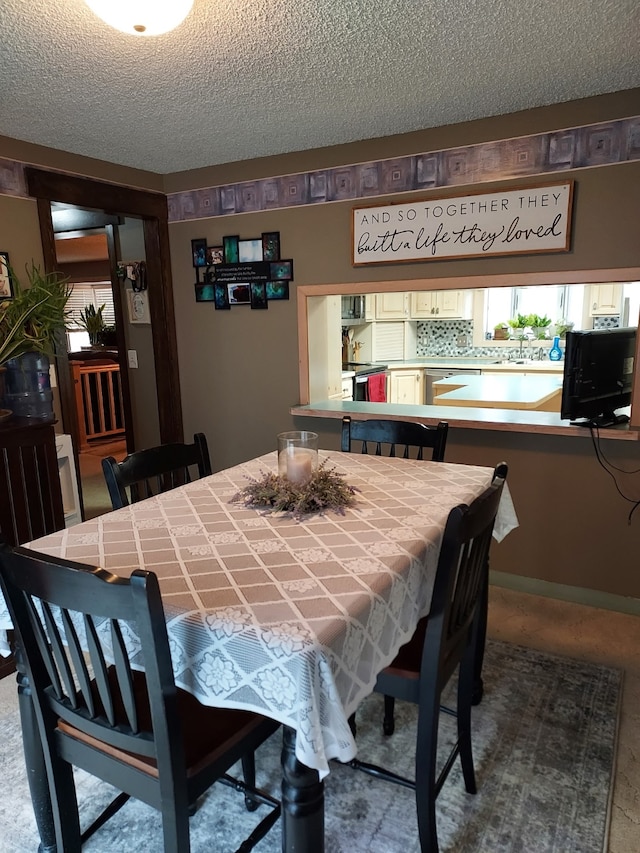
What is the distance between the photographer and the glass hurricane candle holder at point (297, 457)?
1856 millimetres

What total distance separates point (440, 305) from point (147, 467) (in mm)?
4898

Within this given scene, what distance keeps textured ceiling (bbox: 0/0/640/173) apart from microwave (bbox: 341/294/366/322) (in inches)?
106

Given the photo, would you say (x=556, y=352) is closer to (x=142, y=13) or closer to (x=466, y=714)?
(x=466, y=714)

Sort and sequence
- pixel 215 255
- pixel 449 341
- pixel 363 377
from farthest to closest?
pixel 449 341
pixel 363 377
pixel 215 255

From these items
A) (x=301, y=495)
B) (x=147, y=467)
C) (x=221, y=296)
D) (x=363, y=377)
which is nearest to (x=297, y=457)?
(x=301, y=495)

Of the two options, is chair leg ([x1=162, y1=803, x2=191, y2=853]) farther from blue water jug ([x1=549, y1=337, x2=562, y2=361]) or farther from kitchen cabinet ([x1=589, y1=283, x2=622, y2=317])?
kitchen cabinet ([x1=589, y1=283, x2=622, y2=317])

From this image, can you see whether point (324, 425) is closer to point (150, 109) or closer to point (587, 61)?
point (150, 109)

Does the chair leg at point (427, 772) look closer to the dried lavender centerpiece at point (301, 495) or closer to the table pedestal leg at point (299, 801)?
the table pedestal leg at point (299, 801)

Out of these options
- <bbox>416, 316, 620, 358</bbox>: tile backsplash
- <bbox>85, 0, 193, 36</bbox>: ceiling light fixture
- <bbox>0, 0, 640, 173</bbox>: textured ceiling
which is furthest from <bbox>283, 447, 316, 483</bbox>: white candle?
<bbox>416, 316, 620, 358</bbox>: tile backsplash

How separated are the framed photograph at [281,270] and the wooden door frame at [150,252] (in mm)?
819

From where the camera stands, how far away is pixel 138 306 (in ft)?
13.8

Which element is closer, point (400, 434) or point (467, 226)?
point (400, 434)

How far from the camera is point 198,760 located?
3.92ft

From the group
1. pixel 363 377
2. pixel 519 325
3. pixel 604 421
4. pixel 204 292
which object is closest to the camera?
pixel 604 421
